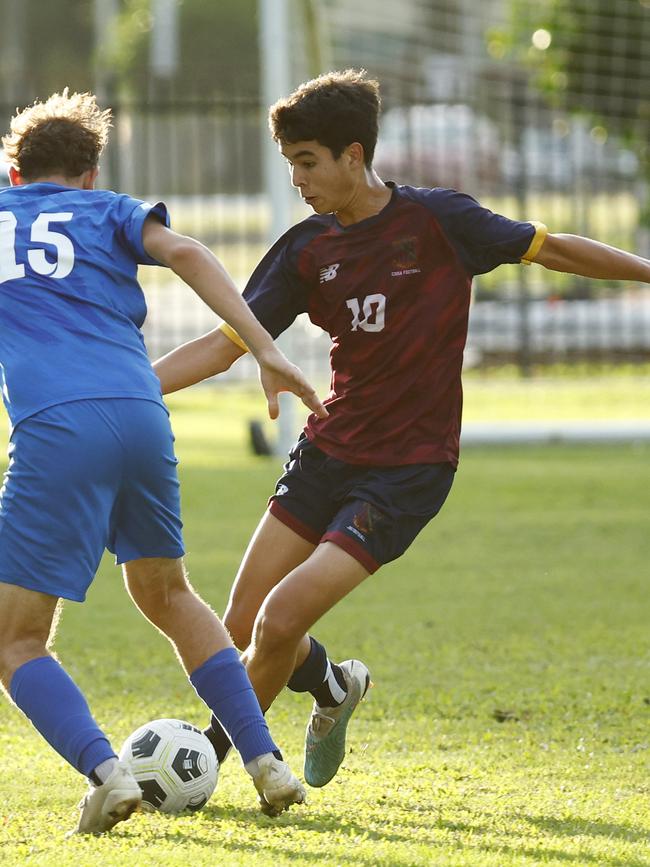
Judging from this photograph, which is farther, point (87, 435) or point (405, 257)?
point (405, 257)

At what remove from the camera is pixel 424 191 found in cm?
455

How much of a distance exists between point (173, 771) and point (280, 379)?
104 cm

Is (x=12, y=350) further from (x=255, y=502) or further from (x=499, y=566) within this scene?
(x=255, y=502)

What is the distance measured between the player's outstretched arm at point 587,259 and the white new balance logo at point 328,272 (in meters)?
0.55

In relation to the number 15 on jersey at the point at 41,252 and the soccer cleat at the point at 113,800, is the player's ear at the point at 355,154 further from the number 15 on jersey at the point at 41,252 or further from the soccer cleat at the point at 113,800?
the soccer cleat at the point at 113,800

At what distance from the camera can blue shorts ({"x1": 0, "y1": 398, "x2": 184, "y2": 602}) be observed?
3.75 metres

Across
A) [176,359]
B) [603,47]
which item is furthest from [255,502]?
[603,47]

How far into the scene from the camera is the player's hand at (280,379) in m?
3.83

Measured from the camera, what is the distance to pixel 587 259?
4.42 meters

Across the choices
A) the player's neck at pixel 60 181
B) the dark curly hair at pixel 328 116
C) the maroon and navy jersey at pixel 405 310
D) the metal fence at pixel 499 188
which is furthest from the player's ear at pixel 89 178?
the metal fence at pixel 499 188

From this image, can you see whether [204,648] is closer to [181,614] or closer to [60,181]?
[181,614]

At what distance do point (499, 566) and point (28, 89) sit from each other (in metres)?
11.6

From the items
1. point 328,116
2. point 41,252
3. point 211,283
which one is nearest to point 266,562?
point 211,283

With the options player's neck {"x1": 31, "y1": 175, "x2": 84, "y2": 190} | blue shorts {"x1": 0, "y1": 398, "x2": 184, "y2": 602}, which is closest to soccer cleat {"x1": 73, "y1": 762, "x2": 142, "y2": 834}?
blue shorts {"x1": 0, "y1": 398, "x2": 184, "y2": 602}
